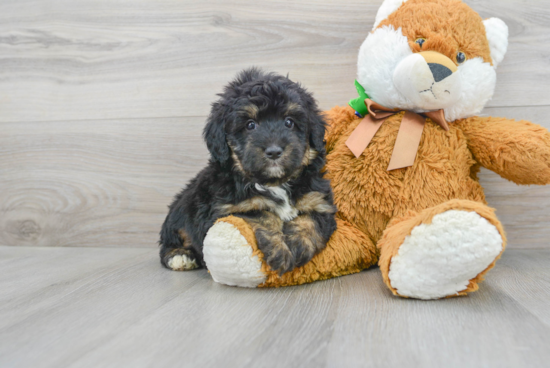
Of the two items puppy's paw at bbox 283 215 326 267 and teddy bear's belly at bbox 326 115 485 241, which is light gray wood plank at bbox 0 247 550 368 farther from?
teddy bear's belly at bbox 326 115 485 241

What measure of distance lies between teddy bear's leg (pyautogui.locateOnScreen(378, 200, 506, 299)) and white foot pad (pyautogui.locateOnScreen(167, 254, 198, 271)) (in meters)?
0.86

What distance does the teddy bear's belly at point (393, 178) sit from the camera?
1.62 metres

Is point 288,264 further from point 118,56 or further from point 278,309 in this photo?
point 118,56

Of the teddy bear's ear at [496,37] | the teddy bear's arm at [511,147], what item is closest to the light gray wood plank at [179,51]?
the teddy bear's ear at [496,37]

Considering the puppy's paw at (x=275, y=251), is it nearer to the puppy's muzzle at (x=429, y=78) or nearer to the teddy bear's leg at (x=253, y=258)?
the teddy bear's leg at (x=253, y=258)

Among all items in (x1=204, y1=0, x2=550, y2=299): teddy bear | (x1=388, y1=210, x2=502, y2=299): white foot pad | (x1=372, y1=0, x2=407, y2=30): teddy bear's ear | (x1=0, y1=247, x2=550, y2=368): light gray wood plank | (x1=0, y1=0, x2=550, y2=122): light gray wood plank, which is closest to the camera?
(x1=0, y1=247, x2=550, y2=368): light gray wood plank

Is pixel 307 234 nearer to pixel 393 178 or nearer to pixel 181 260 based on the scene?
pixel 393 178

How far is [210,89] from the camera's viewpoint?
7.48ft

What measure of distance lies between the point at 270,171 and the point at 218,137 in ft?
0.77

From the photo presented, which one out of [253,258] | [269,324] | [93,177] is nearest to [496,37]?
[253,258]

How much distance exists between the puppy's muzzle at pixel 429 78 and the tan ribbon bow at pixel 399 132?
94 millimetres

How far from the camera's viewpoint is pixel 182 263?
1.84 m

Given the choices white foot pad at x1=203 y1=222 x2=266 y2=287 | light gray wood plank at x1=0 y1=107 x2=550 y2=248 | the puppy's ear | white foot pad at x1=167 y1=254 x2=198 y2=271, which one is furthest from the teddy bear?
light gray wood plank at x1=0 y1=107 x2=550 y2=248

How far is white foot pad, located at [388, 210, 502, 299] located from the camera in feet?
3.95
